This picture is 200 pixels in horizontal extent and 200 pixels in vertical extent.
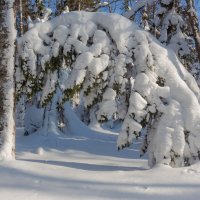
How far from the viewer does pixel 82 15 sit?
7109mm

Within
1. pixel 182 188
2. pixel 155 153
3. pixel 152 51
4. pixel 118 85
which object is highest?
pixel 152 51

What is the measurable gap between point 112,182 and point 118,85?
193 cm

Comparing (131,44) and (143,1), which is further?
(143,1)

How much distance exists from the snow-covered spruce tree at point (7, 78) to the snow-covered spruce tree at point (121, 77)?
0.32 m

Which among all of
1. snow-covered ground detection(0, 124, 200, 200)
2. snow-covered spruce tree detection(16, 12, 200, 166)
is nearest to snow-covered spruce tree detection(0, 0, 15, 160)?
snow-covered spruce tree detection(16, 12, 200, 166)

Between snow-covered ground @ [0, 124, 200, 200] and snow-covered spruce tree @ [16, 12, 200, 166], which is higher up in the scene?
snow-covered spruce tree @ [16, 12, 200, 166]

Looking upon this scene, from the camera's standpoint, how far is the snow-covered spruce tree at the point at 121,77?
21.0ft

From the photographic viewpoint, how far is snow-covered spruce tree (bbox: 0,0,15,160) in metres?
6.38

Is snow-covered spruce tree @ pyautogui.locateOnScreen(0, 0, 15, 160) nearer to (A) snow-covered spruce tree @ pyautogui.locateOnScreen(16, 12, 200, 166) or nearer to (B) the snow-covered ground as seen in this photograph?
(A) snow-covered spruce tree @ pyautogui.locateOnScreen(16, 12, 200, 166)

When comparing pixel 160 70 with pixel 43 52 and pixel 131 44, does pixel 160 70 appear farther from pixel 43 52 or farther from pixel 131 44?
pixel 43 52

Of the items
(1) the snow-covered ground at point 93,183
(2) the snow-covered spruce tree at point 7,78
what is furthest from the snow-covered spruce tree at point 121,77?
(1) the snow-covered ground at point 93,183

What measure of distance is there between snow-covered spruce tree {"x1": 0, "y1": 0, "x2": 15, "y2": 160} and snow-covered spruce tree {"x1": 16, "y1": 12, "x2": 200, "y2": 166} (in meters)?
0.32

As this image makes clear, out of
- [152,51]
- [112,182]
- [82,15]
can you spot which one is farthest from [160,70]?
→ [112,182]

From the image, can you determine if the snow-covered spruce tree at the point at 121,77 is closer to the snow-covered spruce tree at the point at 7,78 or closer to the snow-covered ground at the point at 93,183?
the snow-covered spruce tree at the point at 7,78
